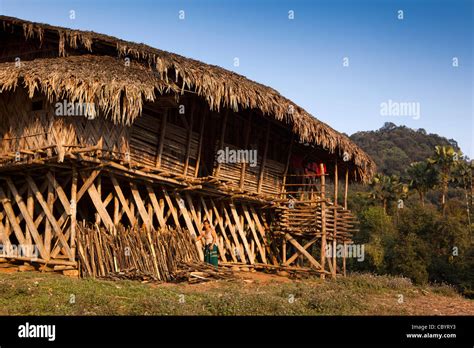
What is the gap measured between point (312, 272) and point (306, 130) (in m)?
5.02

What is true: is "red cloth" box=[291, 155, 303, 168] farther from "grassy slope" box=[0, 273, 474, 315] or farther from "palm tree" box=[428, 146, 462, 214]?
"palm tree" box=[428, 146, 462, 214]

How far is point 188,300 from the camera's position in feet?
38.8

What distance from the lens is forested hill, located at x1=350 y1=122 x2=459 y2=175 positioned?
83062 mm

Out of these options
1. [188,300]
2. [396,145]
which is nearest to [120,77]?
[188,300]

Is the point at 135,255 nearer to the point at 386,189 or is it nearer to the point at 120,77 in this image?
the point at 120,77

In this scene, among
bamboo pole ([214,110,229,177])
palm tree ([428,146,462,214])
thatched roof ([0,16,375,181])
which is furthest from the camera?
palm tree ([428,146,462,214])

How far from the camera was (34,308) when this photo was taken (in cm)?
1002

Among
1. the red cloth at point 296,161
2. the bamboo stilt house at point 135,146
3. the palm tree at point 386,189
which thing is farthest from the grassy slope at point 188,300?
the palm tree at point 386,189

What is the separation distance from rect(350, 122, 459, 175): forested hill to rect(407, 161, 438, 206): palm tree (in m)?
28.4

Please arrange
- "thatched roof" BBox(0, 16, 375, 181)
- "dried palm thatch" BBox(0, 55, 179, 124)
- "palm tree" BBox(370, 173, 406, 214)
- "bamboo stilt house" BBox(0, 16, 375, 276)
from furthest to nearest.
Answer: "palm tree" BBox(370, 173, 406, 214), "bamboo stilt house" BBox(0, 16, 375, 276), "thatched roof" BBox(0, 16, 375, 181), "dried palm thatch" BBox(0, 55, 179, 124)

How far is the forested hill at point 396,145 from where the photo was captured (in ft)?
273

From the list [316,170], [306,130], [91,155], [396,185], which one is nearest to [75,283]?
[91,155]

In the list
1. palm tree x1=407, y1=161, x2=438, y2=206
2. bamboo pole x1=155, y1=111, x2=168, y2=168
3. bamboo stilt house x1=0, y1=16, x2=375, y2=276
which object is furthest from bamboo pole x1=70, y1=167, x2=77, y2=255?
palm tree x1=407, y1=161, x2=438, y2=206

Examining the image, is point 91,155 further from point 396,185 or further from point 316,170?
point 396,185
